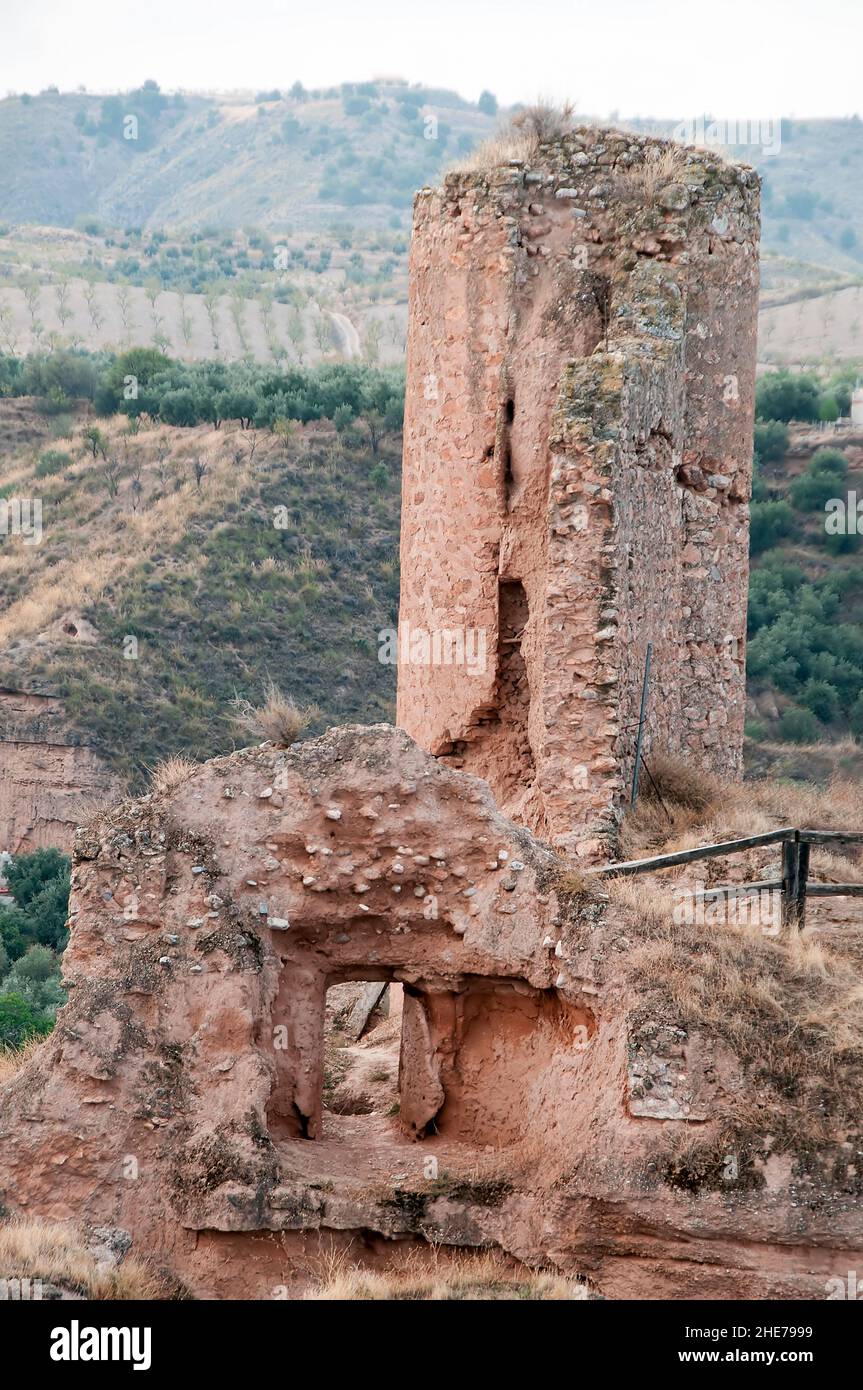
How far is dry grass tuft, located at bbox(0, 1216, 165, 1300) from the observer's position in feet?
30.0

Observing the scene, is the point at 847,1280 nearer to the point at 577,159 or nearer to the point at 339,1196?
the point at 339,1196

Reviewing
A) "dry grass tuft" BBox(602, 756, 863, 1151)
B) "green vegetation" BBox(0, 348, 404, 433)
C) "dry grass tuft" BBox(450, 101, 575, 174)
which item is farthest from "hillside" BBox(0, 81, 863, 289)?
"dry grass tuft" BBox(602, 756, 863, 1151)

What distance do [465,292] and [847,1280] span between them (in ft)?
24.9

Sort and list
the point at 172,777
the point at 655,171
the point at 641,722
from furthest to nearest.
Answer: the point at 655,171, the point at 641,722, the point at 172,777

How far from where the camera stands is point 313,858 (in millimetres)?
10891

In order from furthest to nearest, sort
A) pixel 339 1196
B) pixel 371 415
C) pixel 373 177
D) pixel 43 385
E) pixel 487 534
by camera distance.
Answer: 1. pixel 373 177
2. pixel 43 385
3. pixel 371 415
4. pixel 487 534
5. pixel 339 1196

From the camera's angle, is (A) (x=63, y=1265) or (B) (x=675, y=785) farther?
(B) (x=675, y=785)

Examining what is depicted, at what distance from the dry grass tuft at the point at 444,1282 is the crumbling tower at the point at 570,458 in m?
3.34

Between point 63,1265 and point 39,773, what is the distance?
25334 millimetres

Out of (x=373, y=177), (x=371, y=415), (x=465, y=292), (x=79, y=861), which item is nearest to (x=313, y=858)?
(x=79, y=861)

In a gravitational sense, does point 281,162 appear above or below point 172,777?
above

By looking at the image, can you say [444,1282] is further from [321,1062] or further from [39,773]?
[39,773]

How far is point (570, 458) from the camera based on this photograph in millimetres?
12742

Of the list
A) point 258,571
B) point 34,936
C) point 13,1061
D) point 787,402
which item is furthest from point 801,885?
point 787,402
